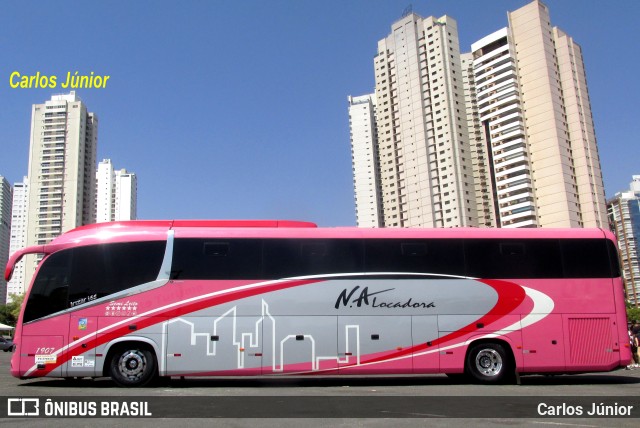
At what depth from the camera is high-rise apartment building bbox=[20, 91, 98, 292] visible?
400ft

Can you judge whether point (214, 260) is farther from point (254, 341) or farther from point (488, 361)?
point (488, 361)

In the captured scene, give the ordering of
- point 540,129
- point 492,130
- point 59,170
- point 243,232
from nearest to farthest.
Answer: point 243,232, point 540,129, point 492,130, point 59,170

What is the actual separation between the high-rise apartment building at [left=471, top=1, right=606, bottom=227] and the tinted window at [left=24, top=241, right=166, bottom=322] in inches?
3745

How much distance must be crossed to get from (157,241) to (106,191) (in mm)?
148129

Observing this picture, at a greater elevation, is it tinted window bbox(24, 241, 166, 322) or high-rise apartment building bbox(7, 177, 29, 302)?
high-rise apartment building bbox(7, 177, 29, 302)

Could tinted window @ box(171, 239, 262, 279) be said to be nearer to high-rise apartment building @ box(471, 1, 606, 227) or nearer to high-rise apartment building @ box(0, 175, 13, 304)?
high-rise apartment building @ box(471, 1, 606, 227)

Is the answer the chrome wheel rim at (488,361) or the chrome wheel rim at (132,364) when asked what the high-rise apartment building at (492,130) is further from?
the chrome wheel rim at (132,364)

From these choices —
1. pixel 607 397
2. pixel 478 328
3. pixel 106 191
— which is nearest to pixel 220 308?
pixel 478 328

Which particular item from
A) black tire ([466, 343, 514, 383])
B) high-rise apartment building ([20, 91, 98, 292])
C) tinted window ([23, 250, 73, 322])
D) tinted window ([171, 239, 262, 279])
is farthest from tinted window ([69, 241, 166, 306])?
high-rise apartment building ([20, 91, 98, 292])

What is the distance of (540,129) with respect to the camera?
339ft

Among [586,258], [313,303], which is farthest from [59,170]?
[586,258]

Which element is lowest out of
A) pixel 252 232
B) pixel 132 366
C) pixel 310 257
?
pixel 132 366

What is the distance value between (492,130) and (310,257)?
10691cm

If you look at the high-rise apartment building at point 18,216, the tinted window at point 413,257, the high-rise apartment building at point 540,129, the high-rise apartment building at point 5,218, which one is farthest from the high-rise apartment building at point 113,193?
the tinted window at point 413,257
